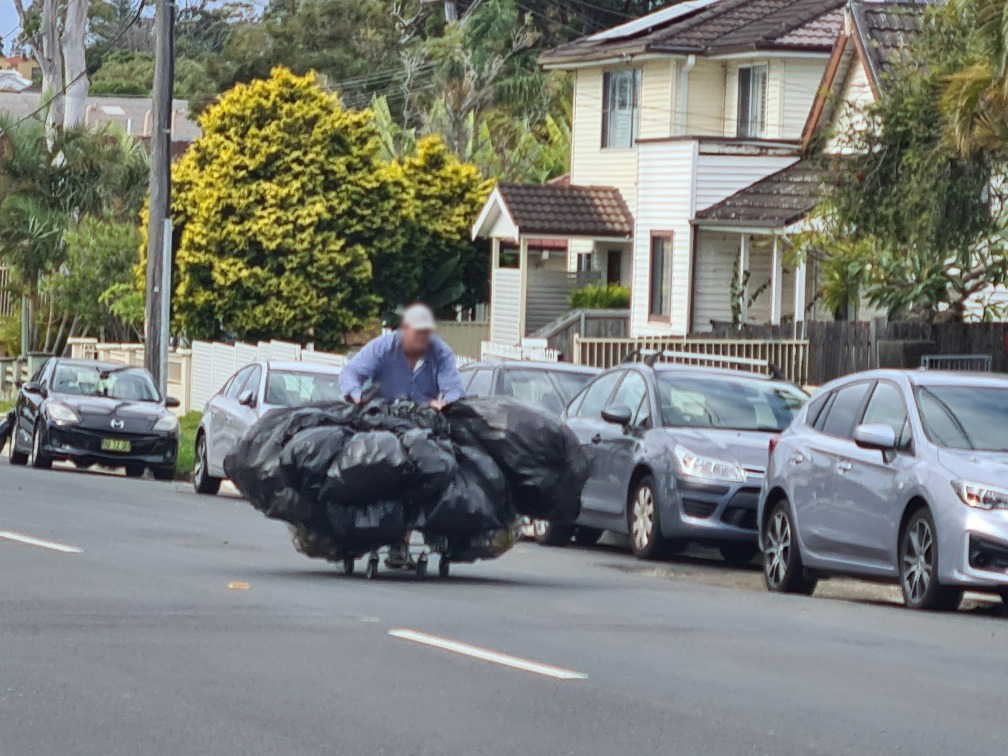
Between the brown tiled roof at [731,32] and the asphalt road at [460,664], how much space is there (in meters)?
24.1

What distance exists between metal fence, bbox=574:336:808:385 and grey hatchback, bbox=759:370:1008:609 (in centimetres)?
1455

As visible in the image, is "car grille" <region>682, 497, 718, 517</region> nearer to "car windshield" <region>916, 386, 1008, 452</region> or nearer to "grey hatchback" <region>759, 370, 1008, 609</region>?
"grey hatchback" <region>759, 370, 1008, 609</region>

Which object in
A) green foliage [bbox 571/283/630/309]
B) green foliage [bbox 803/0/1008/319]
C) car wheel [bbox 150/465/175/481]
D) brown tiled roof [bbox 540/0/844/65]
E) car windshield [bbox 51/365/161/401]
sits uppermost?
brown tiled roof [bbox 540/0/844/65]

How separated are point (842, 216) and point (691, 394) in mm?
7853

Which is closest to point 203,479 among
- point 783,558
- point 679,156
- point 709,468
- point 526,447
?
point 709,468

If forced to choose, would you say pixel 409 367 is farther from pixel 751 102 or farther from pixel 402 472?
pixel 751 102

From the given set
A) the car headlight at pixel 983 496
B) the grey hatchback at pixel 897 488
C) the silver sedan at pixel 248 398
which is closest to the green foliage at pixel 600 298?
the silver sedan at pixel 248 398

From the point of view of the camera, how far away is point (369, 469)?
40.4ft

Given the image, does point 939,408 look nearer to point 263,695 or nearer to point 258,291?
point 263,695

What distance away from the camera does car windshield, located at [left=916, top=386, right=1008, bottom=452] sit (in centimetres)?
1275

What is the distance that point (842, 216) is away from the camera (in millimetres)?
24484

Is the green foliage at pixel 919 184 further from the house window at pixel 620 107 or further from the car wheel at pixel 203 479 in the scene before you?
the house window at pixel 620 107

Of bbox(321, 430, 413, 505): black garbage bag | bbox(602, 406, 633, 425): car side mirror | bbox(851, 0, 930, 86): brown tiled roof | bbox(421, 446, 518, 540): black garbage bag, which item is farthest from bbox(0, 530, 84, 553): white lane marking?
bbox(851, 0, 930, 86): brown tiled roof

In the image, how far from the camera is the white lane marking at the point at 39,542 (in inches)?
567
